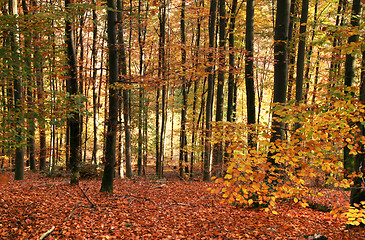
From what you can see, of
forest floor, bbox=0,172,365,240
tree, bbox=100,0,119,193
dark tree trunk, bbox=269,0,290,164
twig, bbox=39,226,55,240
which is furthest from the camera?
tree, bbox=100,0,119,193

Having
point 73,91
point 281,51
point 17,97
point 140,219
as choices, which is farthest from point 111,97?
point 281,51

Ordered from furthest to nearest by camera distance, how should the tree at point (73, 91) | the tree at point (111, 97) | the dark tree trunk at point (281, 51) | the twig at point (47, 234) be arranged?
the tree at point (73, 91) → the tree at point (111, 97) → the dark tree trunk at point (281, 51) → the twig at point (47, 234)

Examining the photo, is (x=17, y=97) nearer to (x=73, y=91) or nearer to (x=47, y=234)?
(x=73, y=91)

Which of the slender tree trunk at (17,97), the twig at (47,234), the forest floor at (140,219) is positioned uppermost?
the slender tree trunk at (17,97)

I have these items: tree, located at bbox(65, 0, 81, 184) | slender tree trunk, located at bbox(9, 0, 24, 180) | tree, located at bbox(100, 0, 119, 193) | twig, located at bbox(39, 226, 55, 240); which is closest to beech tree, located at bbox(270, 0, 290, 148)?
tree, located at bbox(100, 0, 119, 193)

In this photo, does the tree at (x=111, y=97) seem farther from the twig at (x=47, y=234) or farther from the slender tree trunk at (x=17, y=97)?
the twig at (x=47, y=234)

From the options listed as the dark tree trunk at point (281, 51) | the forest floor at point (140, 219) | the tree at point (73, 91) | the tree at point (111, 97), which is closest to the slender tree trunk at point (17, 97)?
the tree at point (73, 91)

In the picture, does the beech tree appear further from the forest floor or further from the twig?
the twig

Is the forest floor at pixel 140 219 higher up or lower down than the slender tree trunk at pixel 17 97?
lower down

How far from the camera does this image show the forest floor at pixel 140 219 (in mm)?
5355

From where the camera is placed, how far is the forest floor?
5.36m

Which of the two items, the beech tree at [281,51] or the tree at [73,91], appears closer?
the beech tree at [281,51]

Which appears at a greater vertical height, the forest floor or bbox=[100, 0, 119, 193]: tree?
bbox=[100, 0, 119, 193]: tree

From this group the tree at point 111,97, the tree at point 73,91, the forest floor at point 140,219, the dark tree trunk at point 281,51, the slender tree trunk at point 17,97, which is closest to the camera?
the forest floor at point 140,219
